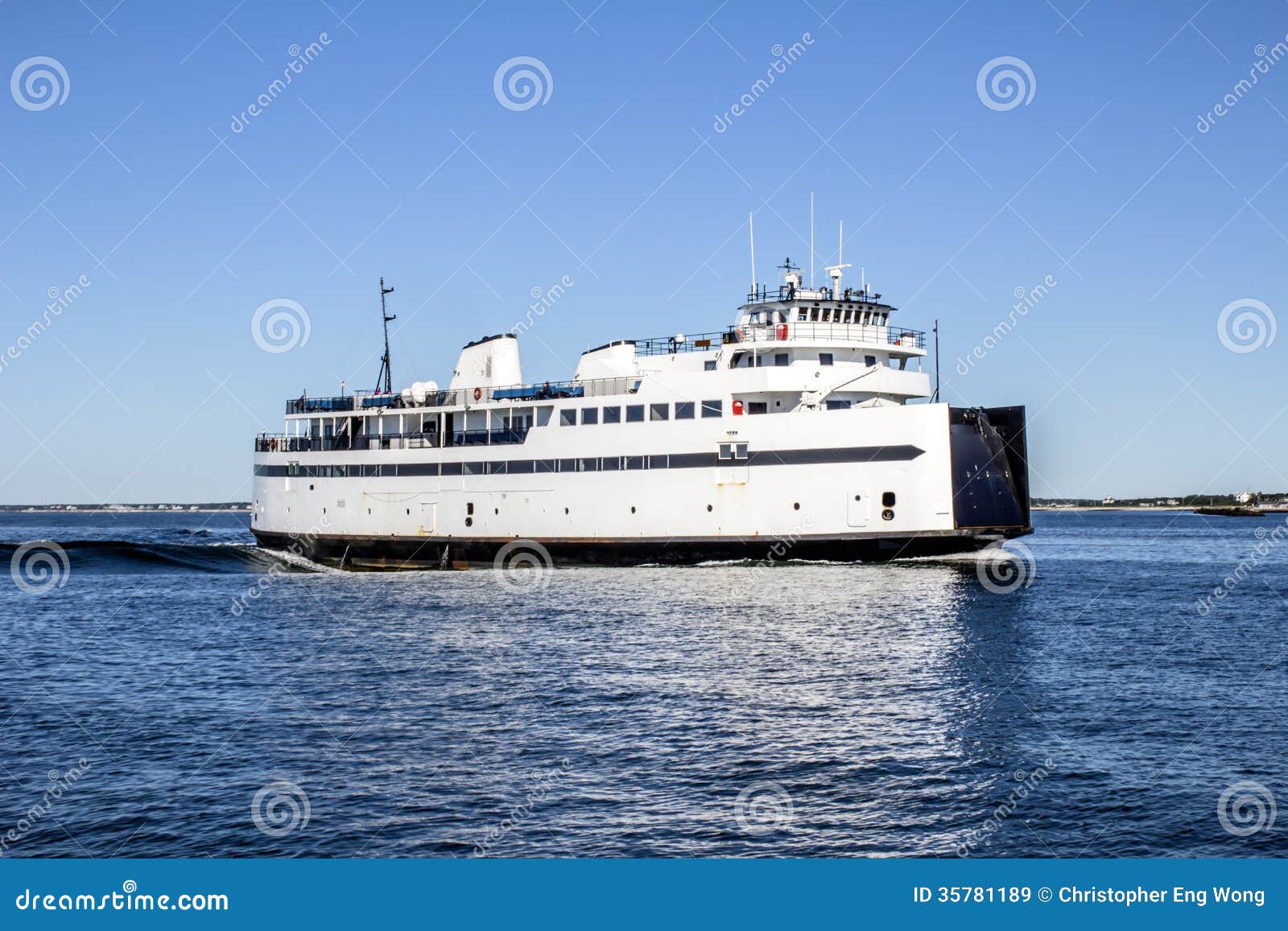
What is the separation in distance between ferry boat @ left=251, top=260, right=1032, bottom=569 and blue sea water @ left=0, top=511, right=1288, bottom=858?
19.0 ft

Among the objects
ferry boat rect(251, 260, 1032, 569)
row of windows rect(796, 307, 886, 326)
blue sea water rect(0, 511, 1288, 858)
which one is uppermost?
row of windows rect(796, 307, 886, 326)

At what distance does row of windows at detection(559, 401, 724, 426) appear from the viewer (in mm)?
42719

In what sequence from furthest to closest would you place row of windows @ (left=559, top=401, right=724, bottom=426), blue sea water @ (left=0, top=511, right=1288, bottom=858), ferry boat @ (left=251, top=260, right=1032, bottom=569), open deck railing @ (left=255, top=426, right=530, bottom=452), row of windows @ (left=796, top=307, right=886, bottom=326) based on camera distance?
open deck railing @ (left=255, top=426, right=530, bottom=452), row of windows @ (left=796, top=307, right=886, bottom=326), row of windows @ (left=559, top=401, right=724, bottom=426), ferry boat @ (left=251, top=260, right=1032, bottom=569), blue sea water @ (left=0, top=511, right=1288, bottom=858)

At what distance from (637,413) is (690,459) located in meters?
3.15

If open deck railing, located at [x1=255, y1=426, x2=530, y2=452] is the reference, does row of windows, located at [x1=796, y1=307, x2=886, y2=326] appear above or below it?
above

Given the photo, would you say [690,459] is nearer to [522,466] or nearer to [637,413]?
[637,413]

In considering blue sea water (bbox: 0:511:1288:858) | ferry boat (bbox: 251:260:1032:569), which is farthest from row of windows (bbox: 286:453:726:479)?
blue sea water (bbox: 0:511:1288:858)

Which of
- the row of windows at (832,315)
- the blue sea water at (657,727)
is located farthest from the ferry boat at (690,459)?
the blue sea water at (657,727)

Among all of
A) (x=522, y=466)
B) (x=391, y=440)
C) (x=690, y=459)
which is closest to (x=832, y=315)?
(x=690, y=459)

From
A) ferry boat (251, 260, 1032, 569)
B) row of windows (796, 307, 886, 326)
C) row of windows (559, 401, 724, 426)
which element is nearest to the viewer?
ferry boat (251, 260, 1032, 569)

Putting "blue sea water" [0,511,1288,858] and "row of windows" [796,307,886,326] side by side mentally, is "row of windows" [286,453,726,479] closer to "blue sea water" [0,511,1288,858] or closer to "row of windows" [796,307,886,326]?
"row of windows" [796,307,886,326]

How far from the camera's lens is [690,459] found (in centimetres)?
4262

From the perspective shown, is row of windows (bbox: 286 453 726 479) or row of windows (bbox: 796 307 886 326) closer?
row of windows (bbox: 286 453 726 479)

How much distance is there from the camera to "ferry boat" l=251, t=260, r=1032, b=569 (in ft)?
129
